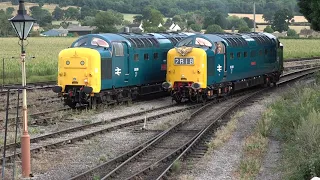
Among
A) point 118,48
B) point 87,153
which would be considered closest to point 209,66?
point 118,48

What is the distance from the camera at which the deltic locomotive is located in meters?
27.0

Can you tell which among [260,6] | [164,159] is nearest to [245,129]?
[164,159]

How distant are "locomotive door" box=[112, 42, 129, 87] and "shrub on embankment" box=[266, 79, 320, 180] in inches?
273

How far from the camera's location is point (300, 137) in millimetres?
15578

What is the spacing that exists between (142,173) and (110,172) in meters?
0.73

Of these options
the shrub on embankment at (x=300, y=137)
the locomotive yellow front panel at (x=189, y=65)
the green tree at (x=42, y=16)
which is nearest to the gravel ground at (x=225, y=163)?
the shrub on embankment at (x=300, y=137)

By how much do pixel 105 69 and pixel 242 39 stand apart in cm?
859

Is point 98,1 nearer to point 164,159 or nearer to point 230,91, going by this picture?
point 230,91

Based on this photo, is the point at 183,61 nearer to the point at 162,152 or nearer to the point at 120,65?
the point at 120,65

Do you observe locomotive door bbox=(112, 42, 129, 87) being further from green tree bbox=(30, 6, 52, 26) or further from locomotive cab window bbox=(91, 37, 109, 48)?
green tree bbox=(30, 6, 52, 26)

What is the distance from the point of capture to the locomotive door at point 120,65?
26.2 metres

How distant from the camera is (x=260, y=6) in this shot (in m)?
186

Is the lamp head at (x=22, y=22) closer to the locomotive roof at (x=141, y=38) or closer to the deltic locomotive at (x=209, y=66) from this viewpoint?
the locomotive roof at (x=141, y=38)

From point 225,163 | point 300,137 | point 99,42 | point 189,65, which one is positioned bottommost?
point 225,163
